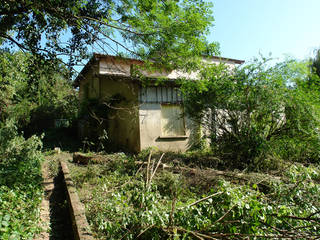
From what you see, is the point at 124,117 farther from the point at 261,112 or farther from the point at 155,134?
the point at 261,112

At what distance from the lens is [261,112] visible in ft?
21.1

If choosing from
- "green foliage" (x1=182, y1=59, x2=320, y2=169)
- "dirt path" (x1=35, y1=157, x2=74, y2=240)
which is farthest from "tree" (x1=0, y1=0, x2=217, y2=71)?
"dirt path" (x1=35, y1=157, x2=74, y2=240)

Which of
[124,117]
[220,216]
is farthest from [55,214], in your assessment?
[124,117]

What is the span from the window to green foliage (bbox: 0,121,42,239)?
5.63 m

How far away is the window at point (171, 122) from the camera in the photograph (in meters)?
10.8

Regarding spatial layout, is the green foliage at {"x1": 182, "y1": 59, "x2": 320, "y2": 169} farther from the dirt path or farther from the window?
the dirt path

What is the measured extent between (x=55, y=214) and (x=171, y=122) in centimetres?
733

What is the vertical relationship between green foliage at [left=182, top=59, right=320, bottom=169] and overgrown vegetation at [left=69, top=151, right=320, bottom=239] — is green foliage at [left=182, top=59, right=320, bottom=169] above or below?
above

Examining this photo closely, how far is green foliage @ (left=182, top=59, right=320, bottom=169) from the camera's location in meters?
6.07

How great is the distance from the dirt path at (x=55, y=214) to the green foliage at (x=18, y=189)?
0.27 metres

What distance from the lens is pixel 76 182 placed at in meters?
5.57

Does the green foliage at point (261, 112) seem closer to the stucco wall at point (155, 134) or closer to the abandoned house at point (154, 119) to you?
the abandoned house at point (154, 119)

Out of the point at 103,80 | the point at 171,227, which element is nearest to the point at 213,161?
the point at 171,227

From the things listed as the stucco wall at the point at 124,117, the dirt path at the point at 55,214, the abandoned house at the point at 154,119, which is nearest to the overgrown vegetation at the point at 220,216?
the dirt path at the point at 55,214
